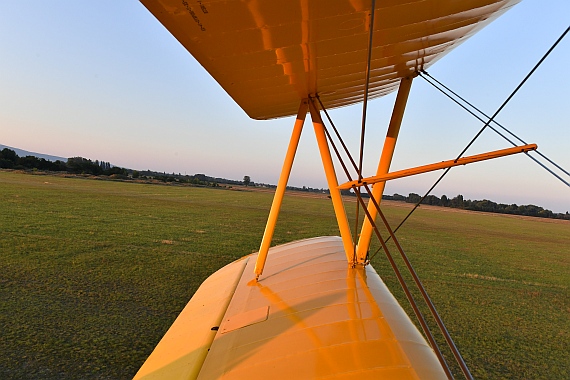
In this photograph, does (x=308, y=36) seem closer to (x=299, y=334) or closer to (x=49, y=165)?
(x=299, y=334)

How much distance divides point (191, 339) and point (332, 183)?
5.42 feet

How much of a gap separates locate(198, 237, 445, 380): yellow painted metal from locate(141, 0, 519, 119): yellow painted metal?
54.1 inches

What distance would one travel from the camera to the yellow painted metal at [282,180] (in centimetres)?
A: 283

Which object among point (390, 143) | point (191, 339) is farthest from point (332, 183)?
point (191, 339)

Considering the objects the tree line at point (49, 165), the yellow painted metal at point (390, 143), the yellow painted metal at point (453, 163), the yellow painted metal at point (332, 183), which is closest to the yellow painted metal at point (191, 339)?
the yellow painted metal at point (332, 183)

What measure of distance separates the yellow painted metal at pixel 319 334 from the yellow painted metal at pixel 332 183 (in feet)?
1.00

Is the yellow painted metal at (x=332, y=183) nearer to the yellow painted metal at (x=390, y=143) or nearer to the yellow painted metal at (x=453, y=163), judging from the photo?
the yellow painted metal at (x=390, y=143)

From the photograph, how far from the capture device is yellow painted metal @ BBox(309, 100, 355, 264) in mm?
2818

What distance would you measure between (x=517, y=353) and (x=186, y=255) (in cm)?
644

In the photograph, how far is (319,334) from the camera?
5.31 feet

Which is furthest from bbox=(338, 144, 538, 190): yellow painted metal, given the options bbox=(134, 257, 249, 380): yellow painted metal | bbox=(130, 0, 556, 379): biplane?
bbox=(134, 257, 249, 380): yellow painted metal

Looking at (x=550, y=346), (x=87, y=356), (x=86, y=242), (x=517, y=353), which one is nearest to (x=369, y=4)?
(x=87, y=356)

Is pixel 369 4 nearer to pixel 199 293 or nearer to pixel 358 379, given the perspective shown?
pixel 358 379

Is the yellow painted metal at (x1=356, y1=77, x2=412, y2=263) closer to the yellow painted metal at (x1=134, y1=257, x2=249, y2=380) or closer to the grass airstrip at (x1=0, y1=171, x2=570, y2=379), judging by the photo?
the yellow painted metal at (x1=134, y1=257, x2=249, y2=380)
